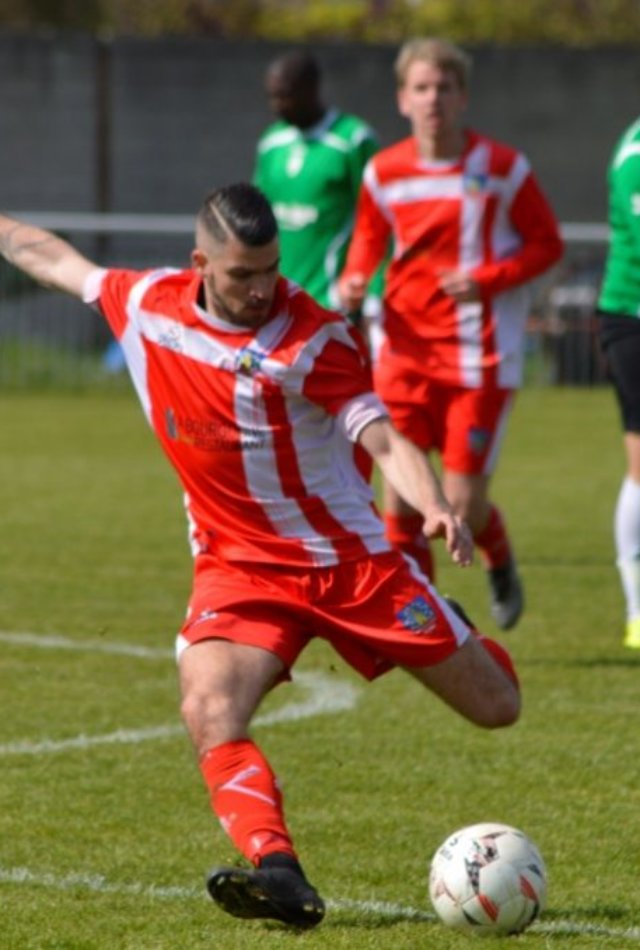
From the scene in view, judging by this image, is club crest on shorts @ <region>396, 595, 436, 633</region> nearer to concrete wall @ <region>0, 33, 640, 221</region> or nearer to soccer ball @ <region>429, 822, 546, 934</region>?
soccer ball @ <region>429, 822, 546, 934</region>

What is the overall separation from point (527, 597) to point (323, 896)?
5.31m

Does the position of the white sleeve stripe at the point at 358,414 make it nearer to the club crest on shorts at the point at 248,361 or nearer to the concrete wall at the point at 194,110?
the club crest on shorts at the point at 248,361

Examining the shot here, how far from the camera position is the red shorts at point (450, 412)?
9.07 m

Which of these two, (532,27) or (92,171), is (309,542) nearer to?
(92,171)

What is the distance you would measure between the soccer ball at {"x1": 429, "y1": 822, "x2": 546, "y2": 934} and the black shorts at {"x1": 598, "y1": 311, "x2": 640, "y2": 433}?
3933mm

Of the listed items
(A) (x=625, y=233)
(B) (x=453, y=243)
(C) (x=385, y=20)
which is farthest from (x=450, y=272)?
(C) (x=385, y=20)

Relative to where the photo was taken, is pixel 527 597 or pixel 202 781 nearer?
pixel 202 781

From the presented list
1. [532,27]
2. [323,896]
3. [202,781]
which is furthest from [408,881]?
[532,27]

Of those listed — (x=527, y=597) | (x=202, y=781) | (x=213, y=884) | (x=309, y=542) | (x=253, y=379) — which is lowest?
(x=527, y=597)

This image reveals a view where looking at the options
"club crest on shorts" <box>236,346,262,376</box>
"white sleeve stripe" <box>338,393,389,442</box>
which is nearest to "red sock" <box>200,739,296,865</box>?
"white sleeve stripe" <box>338,393,389,442</box>

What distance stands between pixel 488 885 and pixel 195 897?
0.79 metres

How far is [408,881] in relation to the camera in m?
5.64

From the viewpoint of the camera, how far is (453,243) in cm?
909

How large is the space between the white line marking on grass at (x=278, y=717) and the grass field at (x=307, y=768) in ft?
0.05
